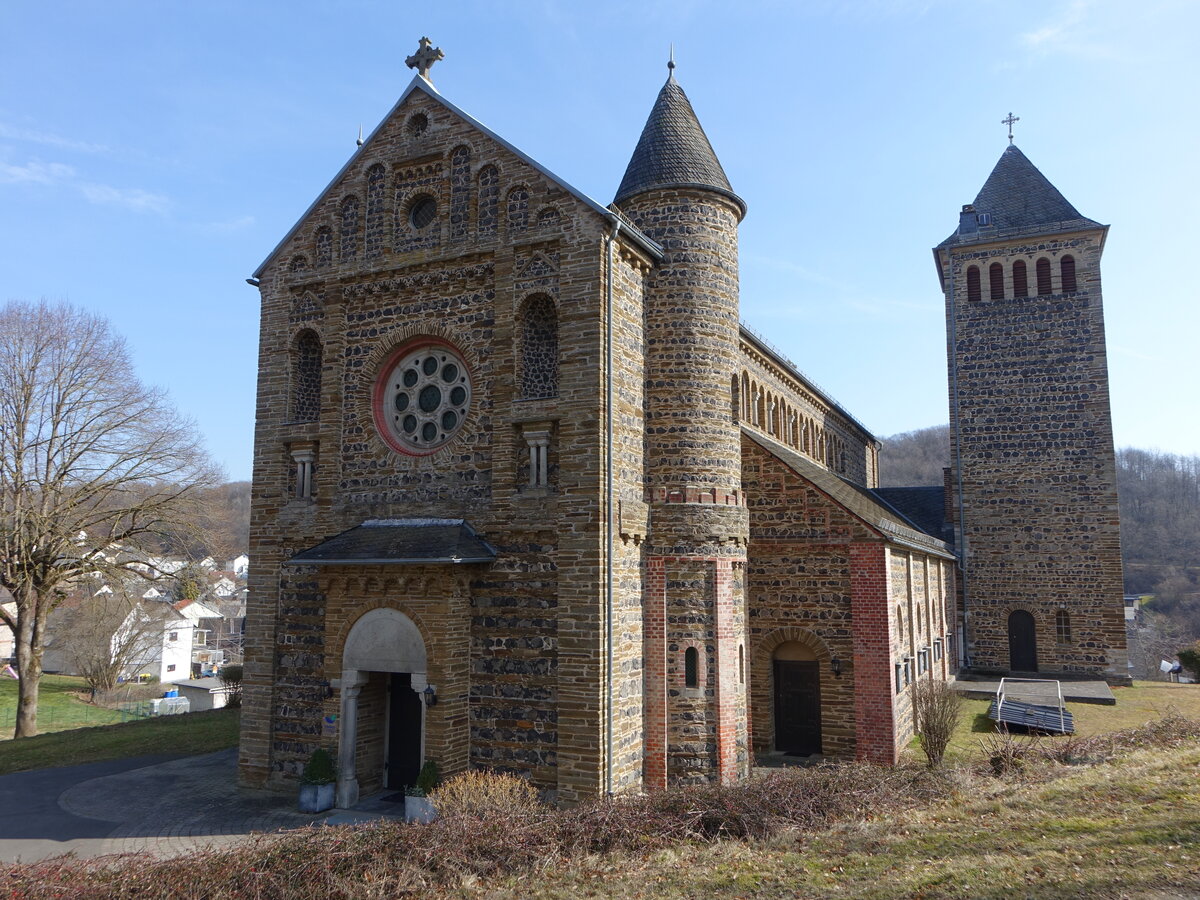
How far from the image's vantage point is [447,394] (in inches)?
598

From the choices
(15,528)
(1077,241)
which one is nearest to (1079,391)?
(1077,241)

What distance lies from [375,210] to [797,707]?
13.7 meters

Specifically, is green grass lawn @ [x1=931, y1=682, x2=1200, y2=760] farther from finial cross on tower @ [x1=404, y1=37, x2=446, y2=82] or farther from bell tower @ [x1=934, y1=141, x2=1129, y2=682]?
finial cross on tower @ [x1=404, y1=37, x2=446, y2=82]

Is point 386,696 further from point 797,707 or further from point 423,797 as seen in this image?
point 797,707

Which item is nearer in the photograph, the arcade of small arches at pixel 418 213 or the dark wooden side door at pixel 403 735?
the arcade of small arches at pixel 418 213

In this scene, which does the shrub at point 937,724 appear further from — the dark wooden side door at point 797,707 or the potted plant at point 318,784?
the potted plant at point 318,784

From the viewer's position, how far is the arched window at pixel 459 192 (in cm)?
1509

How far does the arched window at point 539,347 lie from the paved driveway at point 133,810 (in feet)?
25.9

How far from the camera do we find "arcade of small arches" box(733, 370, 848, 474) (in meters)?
21.6

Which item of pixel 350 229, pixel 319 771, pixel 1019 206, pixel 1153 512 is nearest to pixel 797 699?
pixel 319 771

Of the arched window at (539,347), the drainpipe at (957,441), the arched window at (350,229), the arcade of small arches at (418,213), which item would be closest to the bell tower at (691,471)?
the arched window at (539,347)

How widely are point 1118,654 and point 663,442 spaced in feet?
75.6

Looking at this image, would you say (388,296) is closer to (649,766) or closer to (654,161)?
(654,161)

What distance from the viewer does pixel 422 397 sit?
15523mm
